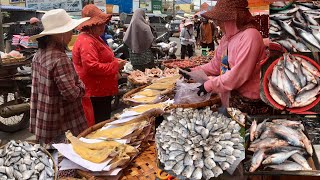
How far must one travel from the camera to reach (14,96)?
673 centimetres

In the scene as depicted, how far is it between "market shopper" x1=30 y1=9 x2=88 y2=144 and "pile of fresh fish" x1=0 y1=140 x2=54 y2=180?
1.58 meters

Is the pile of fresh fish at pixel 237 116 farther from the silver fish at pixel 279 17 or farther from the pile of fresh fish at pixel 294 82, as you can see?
the silver fish at pixel 279 17

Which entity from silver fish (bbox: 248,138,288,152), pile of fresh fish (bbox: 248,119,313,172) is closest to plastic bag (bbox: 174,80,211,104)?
pile of fresh fish (bbox: 248,119,313,172)

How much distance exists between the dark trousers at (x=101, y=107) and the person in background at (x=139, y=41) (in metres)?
2.85

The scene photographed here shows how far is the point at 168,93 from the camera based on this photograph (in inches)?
162

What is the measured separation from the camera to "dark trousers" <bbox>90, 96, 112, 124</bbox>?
5066mm

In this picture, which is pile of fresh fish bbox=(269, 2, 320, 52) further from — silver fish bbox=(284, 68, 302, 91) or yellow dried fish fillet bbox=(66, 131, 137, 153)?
yellow dried fish fillet bbox=(66, 131, 137, 153)

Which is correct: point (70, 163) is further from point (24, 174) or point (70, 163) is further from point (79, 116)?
point (79, 116)

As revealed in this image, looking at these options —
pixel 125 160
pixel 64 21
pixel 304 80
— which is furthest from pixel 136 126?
pixel 64 21

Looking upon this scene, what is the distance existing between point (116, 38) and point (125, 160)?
13.9m

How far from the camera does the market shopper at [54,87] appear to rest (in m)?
3.69

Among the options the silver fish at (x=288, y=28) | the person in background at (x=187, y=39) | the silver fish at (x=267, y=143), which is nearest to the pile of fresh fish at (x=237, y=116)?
the silver fish at (x=267, y=143)

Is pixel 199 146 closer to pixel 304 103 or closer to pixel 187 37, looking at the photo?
pixel 304 103

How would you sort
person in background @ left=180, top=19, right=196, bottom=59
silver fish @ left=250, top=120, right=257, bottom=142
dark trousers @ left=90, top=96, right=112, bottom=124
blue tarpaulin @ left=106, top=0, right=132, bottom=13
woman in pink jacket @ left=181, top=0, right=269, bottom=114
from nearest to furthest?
silver fish @ left=250, top=120, right=257, bottom=142 < woman in pink jacket @ left=181, top=0, right=269, bottom=114 < dark trousers @ left=90, top=96, right=112, bottom=124 < person in background @ left=180, top=19, right=196, bottom=59 < blue tarpaulin @ left=106, top=0, right=132, bottom=13
